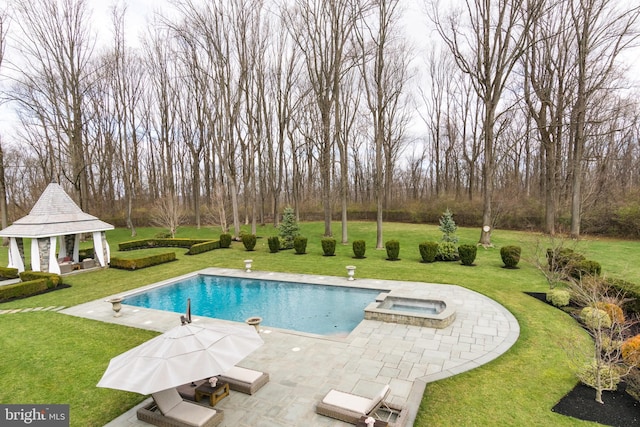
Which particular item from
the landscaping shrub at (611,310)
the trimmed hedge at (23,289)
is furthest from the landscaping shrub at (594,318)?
the trimmed hedge at (23,289)

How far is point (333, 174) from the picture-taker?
41500mm

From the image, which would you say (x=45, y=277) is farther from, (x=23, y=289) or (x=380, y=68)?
(x=380, y=68)

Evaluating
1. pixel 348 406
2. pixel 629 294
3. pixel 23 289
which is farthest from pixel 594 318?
pixel 23 289

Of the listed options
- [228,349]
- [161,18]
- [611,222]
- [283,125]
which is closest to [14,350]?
[228,349]

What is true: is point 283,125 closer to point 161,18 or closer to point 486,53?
point 161,18

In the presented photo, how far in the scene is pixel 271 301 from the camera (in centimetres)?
1282

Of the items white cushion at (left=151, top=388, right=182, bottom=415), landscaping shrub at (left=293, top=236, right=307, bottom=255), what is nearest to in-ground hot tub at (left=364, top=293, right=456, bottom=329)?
white cushion at (left=151, top=388, right=182, bottom=415)

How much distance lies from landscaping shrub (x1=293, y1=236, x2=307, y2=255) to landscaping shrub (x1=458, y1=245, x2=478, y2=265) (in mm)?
9501

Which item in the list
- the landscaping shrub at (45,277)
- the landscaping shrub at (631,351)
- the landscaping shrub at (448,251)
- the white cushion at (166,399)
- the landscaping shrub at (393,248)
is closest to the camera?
the white cushion at (166,399)

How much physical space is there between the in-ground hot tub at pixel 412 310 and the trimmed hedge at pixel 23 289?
14132 mm

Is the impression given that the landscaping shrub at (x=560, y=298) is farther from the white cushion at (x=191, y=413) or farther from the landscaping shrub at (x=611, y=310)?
the white cushion at (x=191, y=413)

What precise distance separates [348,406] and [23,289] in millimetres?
15056

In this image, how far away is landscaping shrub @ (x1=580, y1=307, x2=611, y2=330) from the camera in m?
7.55

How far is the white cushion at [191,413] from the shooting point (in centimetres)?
488
